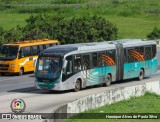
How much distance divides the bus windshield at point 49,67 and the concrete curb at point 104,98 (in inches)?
165

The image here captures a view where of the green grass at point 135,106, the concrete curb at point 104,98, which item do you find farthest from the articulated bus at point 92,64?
the green grass at point 135,106

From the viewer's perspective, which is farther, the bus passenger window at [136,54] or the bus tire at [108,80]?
→ the bus passenger window at [136,54]

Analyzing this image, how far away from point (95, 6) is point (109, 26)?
150 ft

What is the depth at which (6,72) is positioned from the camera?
44.1 m

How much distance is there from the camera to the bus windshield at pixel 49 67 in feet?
105

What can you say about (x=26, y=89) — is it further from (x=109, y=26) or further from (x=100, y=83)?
(x=109, y=26)

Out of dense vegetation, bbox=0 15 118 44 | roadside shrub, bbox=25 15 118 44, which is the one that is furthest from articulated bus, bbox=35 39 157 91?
roadside shrub, bbox=25 15 118 44

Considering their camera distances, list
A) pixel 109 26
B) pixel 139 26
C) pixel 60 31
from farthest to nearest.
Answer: pixel 139 26 → pixel 109 26 → pixel 60 31

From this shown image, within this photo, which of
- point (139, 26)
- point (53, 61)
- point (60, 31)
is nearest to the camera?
point (53, 61)

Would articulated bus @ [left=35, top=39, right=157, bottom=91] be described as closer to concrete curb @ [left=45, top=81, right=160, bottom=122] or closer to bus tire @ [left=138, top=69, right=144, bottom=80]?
bus tire @ [left=138, top=69, right=144, bottom=80]

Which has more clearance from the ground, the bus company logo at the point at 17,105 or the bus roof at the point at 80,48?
the bus roof at the point at 80,48

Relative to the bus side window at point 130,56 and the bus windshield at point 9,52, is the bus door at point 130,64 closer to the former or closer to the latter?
the bus side window at point 130,56

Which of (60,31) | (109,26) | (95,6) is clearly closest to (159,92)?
(60,31)

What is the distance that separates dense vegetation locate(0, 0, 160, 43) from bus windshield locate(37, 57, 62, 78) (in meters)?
50.7
